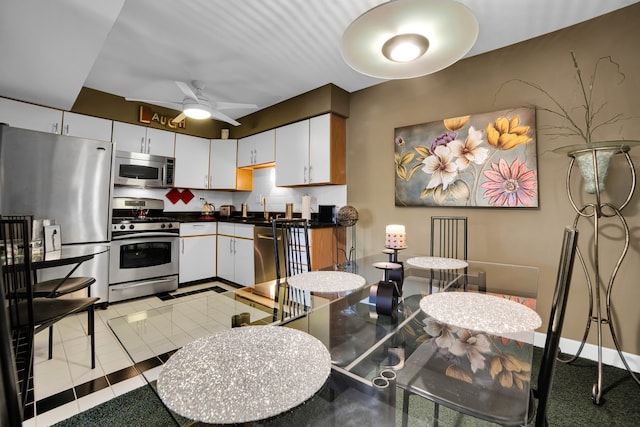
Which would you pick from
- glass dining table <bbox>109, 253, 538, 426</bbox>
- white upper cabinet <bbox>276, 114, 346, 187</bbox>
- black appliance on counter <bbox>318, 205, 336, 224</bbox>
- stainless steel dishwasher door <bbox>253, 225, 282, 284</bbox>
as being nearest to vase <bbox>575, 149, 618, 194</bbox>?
glass dining table <bbox>109, 253, 538, 426</bbox>

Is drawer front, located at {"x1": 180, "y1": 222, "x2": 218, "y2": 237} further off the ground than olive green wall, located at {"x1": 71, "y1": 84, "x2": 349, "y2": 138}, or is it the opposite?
olive green wall, located at {"x1": 71, "y1": 84, "x2": 349, "y2": 138}

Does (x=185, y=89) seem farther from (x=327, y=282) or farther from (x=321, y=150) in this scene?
(x=327, y=282)

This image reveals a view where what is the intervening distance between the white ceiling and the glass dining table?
6.17ft

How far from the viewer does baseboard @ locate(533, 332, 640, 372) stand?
6.51ft

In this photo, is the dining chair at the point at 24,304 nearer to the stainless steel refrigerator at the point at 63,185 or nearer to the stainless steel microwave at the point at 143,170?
the stainless steel refrigerator at the point at 63,185

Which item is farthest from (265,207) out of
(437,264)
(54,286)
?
(437,264)

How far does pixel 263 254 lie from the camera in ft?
11.8

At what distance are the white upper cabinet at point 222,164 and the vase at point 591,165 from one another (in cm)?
410

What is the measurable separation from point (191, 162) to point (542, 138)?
4.19 m

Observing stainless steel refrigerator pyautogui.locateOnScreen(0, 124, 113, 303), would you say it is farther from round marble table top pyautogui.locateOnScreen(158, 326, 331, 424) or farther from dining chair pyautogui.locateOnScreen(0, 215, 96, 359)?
round marble table top pyautogui.locateOnScreen(158, 326, 331, 424)

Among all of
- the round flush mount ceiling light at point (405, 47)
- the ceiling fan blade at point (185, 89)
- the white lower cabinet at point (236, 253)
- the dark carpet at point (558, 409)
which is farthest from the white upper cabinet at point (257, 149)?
the dark carpet at point (558, 409)

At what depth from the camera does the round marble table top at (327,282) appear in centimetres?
139

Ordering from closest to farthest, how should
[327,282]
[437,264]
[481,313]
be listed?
[481,313] < [327,282] < [437,264]

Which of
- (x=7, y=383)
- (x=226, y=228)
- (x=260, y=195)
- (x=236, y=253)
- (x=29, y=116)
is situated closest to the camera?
(x=7, y=383)
